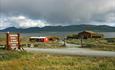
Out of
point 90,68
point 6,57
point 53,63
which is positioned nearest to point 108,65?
point 90,68

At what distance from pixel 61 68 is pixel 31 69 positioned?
7.40 ft

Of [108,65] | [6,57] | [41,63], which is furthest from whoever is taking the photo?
[6,57]

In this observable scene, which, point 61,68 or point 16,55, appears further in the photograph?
point 16,55

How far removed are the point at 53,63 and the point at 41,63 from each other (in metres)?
1.06

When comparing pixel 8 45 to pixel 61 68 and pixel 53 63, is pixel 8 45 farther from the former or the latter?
pixel 61 68

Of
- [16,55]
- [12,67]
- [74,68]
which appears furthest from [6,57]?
[74,68]

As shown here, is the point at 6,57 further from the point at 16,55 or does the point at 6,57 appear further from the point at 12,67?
the point at 12,67

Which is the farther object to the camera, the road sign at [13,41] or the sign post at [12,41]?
the road sign at [13,41]

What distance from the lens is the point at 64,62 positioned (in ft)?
83.7

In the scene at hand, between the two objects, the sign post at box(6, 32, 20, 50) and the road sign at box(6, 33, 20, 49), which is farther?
the road sign at box(6, 33, 20, 49)

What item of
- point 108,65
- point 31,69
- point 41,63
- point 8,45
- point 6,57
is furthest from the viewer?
point 8,45

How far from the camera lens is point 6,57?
28828 millimetres

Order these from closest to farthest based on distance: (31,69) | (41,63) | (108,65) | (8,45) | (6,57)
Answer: (31,69), (108,65), (41,63), (6,57), (8,45)

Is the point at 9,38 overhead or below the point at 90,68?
overhead
